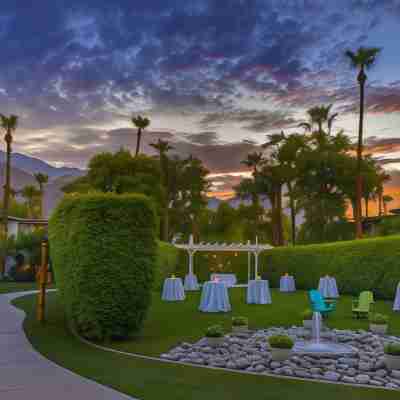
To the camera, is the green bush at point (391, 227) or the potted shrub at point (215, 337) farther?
the green bush at point (391, 227)

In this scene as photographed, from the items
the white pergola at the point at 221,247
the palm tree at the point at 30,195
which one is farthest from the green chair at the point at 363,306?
the palm tree at the point at 30,195

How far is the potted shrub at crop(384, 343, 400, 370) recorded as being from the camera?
19.9ft

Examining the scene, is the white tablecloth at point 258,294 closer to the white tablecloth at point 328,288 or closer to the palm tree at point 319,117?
the white tablecloth at point 328,288

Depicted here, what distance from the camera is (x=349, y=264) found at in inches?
795

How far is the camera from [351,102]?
30.8m

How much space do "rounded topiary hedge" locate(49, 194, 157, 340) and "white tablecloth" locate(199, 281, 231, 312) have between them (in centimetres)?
488

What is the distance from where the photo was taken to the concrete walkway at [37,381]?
189 inches

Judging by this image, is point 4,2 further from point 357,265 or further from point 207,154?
point 207,154

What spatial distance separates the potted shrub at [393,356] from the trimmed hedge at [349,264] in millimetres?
11966

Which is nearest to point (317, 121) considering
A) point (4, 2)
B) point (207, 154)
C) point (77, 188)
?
point (207, 154)

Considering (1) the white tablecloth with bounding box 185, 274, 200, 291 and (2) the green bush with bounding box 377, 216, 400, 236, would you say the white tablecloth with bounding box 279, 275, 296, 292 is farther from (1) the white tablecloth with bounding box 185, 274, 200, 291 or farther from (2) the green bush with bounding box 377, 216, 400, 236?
(2) the green bush with bounding box 377, 216, 400, 236

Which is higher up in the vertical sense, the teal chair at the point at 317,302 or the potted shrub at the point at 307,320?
the teal chair at the point at 317,302

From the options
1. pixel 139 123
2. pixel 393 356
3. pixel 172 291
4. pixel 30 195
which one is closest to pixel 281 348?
pixel 393 356

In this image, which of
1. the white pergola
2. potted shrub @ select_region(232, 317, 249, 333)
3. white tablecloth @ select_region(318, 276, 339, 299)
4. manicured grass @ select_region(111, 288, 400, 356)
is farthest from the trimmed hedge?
potted shrub @ select_region(232, 317, 249, 333)
